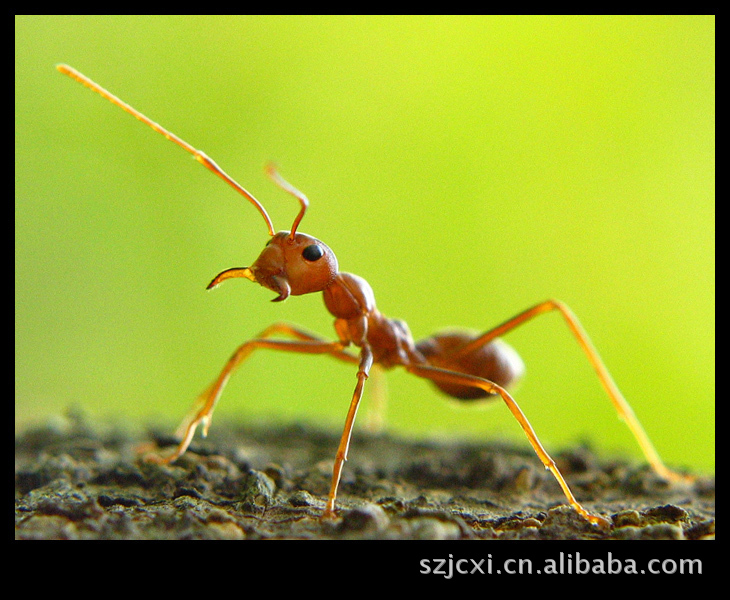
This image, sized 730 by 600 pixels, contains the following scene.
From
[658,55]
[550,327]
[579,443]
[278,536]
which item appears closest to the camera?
[278,536]

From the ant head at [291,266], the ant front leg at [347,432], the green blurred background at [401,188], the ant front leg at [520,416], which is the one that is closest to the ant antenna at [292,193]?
the ant head at [291,266]

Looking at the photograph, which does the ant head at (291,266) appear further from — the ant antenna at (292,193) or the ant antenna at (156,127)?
the ant antenna at (156,127)

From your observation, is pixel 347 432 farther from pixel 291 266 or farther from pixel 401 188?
pixel 401 188

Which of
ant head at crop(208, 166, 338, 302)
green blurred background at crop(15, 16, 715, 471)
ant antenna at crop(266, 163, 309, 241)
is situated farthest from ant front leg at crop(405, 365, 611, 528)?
green blurred background at crop(15, 16, 715, 471)

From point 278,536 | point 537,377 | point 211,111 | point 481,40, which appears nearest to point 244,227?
point 211,111

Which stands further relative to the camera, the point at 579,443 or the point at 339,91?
the point at 339,91

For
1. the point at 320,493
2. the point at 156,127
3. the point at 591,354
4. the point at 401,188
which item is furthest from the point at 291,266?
the point at 401,188

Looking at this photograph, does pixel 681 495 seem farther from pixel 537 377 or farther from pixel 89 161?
pixel 89 161
